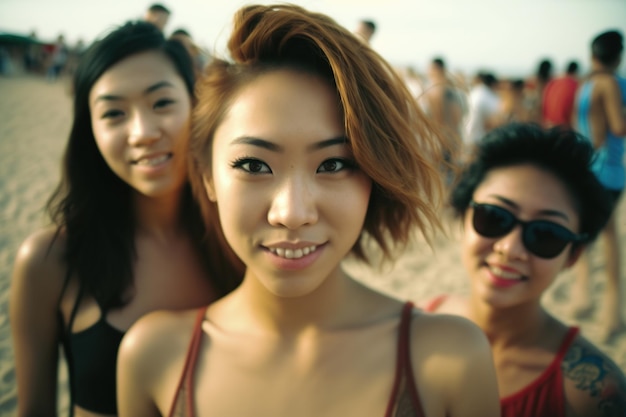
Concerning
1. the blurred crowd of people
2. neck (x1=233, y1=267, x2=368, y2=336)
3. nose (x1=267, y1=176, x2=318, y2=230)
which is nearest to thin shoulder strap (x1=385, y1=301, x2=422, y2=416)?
neck (x1=233, y1=267, x2=368, y2=336)

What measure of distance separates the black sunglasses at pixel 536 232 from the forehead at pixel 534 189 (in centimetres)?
6

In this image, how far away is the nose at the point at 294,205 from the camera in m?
1.06

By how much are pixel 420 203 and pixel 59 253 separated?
1444 millimetres

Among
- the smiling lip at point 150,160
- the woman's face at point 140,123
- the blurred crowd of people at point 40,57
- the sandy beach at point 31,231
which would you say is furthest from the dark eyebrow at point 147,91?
the blurred crowd of people at point 40,57

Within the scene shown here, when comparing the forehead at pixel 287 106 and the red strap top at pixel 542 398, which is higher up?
the forehead at pixel 287 106

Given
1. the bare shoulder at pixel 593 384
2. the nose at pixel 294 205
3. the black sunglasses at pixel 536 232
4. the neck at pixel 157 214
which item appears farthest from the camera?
the neck at pixel 157 214

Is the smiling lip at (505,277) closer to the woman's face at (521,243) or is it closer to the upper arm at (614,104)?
the woman's face at (521,243)

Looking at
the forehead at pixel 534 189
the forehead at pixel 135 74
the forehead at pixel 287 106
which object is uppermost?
the forehead at pixel 135 74

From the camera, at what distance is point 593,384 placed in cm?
151

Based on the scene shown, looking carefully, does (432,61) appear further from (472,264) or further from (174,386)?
(174,386)

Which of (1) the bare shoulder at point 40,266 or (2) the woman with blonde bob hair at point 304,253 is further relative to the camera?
(1) the bare shoulder at point 40,266

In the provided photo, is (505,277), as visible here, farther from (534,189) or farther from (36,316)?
(36,316)

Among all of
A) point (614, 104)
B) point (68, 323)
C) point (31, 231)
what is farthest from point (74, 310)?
point (31, 231)

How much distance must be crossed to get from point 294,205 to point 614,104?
3.89 meters
